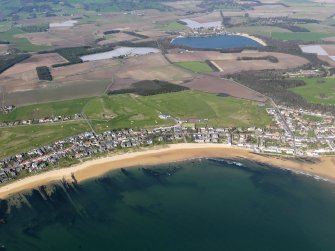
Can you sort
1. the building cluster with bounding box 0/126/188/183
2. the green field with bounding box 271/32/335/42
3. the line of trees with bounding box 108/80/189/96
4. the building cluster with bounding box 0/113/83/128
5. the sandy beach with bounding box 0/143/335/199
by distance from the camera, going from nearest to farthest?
the sandy beach with bounding box 0/143/335/199
the building cluster with bounding box 0/126/188/183
the building cluster with bounding box 0/113/83/128
the line of trees with bounding box 108/80/189/96
the green field with bounding box 271/32/335/42

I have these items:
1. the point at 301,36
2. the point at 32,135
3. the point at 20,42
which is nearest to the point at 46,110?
the point at 32,135

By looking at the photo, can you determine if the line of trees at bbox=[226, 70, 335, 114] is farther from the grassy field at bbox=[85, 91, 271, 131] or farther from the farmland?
the grassy field at bbox=[85, 91, 271, 131]

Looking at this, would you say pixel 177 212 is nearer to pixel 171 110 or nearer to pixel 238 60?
pixel 171 110

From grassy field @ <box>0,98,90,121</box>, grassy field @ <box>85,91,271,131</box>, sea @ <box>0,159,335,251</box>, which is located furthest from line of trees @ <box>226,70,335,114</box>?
grassy field @ <box>0,98,90,121</box>

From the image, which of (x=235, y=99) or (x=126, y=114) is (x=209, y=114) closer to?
(x=235, y=99)

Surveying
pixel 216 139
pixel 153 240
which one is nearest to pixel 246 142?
pixel 216 139

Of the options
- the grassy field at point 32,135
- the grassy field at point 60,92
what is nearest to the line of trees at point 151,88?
the grassy field at point 60,92

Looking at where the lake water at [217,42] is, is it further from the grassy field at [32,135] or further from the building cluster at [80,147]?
the grassy field at [32,135]
